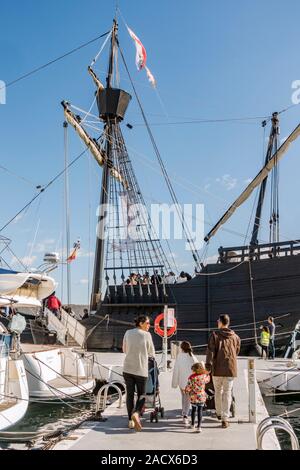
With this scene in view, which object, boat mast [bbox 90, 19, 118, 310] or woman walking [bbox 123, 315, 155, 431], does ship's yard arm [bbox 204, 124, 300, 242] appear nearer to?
boat mast [bbox 90, 19, 118, 310]

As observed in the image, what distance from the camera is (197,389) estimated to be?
5953 mm

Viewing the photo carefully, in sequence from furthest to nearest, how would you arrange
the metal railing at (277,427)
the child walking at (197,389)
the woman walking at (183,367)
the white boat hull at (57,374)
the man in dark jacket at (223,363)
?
the white boat hull at (57,374)
the woman walking at (183,367)
the man in dark jacket at (223,363)
the child walking at (197,389)
the metal railing at (277,427)

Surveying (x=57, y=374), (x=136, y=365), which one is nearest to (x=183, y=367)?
(x=136, y=365)

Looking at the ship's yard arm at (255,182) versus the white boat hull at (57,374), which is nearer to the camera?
the white boat hull at (57,374)

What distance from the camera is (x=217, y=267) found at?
18.4 m

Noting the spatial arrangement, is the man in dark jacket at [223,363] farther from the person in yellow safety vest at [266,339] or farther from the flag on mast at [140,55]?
the flag on mast at [140,55]

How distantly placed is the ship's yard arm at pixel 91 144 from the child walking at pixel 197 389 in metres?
19.7

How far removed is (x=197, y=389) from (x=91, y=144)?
2035 centimetres

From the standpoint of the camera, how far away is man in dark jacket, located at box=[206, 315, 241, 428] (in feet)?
20.1

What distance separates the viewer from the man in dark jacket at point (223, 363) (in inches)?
241

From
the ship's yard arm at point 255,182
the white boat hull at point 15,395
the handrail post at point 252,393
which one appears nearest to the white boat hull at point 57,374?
the white boat hull at point 15,395

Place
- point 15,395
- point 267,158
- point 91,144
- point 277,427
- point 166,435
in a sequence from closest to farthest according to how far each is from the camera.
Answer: point 277,427 < point 166,435 < point 15,395 < point 267,158 < point 91,144

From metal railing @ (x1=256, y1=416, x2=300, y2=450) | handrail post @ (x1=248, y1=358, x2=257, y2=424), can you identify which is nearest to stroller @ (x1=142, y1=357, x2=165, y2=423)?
handrail post @ (x1=248, y1=358, x2=257, y2=424)

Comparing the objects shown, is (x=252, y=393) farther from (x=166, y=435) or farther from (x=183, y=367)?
(x=166, y=435)
